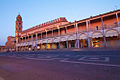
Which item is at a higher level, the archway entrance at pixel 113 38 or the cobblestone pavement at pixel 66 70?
the archway entrance at pixel 113 38

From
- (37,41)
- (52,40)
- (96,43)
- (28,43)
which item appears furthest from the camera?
(28,43)

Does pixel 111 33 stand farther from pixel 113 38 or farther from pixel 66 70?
pixel 66 70

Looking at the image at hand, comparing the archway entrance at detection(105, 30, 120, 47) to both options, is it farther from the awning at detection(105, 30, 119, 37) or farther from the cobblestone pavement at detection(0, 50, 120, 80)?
the cobblestone pavement at detection(0, 50, 120, 80)

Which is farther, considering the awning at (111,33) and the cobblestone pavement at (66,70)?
the awning at (111,33)

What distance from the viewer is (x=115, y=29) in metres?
19.1

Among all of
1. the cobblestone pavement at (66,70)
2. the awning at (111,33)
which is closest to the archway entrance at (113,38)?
the awning at (111,33)

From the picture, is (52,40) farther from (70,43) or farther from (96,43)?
(96,43)

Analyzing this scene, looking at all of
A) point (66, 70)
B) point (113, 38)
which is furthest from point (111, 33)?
point (66, 70)

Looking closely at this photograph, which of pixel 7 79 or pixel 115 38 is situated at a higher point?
pixel 115 38

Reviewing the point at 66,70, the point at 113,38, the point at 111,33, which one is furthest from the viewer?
the point at 113,38

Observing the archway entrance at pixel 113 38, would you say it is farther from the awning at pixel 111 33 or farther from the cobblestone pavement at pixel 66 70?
the cobblestone pavement at pixel 66 70

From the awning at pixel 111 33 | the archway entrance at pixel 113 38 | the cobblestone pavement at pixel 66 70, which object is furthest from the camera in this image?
the archway entrance at pixel 113 38

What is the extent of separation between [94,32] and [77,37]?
5492 millimetres

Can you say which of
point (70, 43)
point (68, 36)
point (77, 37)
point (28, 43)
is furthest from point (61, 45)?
point (28, 43)
